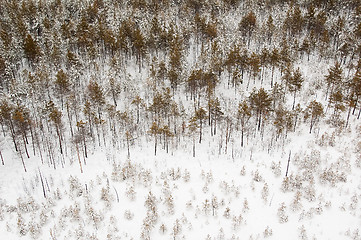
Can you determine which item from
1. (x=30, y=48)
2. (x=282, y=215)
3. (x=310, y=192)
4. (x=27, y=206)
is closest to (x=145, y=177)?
(x=27, y=206)

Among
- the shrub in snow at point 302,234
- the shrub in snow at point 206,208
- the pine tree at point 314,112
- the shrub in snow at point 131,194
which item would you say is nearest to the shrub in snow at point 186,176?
the shrub in snow at point 206,208

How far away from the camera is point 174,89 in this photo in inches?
2317

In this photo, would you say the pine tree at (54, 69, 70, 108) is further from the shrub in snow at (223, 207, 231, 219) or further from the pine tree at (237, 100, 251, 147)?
the shrub in snow at (223, 207, 231, 219)

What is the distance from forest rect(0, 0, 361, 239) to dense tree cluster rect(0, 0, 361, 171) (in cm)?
31

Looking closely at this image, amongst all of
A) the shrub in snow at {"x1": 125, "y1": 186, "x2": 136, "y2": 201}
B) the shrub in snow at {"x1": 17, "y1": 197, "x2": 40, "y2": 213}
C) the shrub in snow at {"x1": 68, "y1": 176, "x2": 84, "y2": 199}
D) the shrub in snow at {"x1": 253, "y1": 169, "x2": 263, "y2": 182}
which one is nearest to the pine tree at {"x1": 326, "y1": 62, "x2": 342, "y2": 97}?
the shrub in snow at {"x1": 253, "y1": 169, "x2": 263, "y2": 182}

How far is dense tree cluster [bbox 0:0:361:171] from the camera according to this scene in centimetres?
4678

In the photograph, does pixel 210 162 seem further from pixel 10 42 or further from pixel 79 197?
pixel 10 42

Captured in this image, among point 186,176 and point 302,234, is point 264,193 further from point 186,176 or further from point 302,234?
point 186,176

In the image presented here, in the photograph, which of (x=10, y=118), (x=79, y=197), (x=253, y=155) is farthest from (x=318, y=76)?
(x=10, y=118)

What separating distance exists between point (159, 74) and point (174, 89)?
4.50 meters

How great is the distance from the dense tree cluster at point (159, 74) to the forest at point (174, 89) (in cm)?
31

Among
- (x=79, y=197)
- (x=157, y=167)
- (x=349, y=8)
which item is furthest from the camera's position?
(x=349, y=8)

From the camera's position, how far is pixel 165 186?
36906 millimetres

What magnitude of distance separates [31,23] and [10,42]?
46.0 feet
